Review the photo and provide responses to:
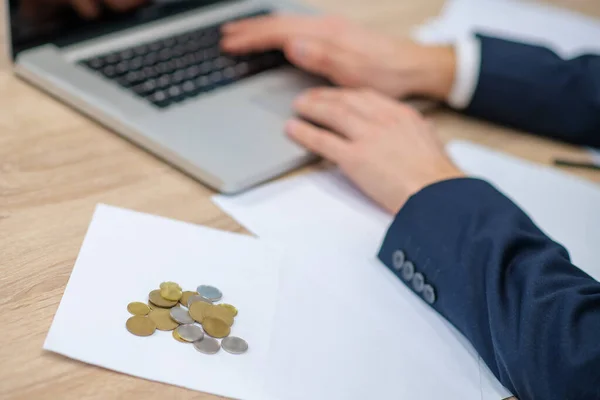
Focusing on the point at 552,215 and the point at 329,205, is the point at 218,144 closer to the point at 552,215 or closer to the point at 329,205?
the point at 329,205

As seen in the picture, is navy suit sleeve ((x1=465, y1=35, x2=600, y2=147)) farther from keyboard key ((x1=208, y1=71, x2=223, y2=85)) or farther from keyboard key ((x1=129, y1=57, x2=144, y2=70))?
keyboard key ((x1=129, y1=57, x2=144, y2=70))

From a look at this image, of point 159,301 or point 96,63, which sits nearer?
point 159,301

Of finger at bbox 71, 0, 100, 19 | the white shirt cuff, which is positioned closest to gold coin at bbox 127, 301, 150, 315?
finger at bbox 71, 0, 100, 19

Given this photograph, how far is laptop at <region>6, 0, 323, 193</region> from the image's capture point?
0.78m

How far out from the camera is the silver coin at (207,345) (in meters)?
0.56

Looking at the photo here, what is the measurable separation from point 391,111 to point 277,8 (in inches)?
14.1

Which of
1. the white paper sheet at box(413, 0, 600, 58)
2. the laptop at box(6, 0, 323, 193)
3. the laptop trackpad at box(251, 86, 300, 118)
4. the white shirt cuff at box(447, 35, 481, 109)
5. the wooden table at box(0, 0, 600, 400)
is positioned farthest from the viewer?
the white paper sheet at box(413, 0, 600, 58)

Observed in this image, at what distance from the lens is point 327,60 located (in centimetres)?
96

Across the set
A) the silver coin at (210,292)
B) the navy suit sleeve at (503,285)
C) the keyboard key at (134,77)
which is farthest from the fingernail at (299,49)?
the silver coin at (210,292)

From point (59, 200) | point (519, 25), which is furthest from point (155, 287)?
point (519, 25)

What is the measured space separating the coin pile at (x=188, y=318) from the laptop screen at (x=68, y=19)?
430 millimetres

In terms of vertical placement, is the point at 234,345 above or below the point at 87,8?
below

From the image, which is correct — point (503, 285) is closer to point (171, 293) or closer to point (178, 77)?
point (171, 293)

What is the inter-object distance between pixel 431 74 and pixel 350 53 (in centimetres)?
12
